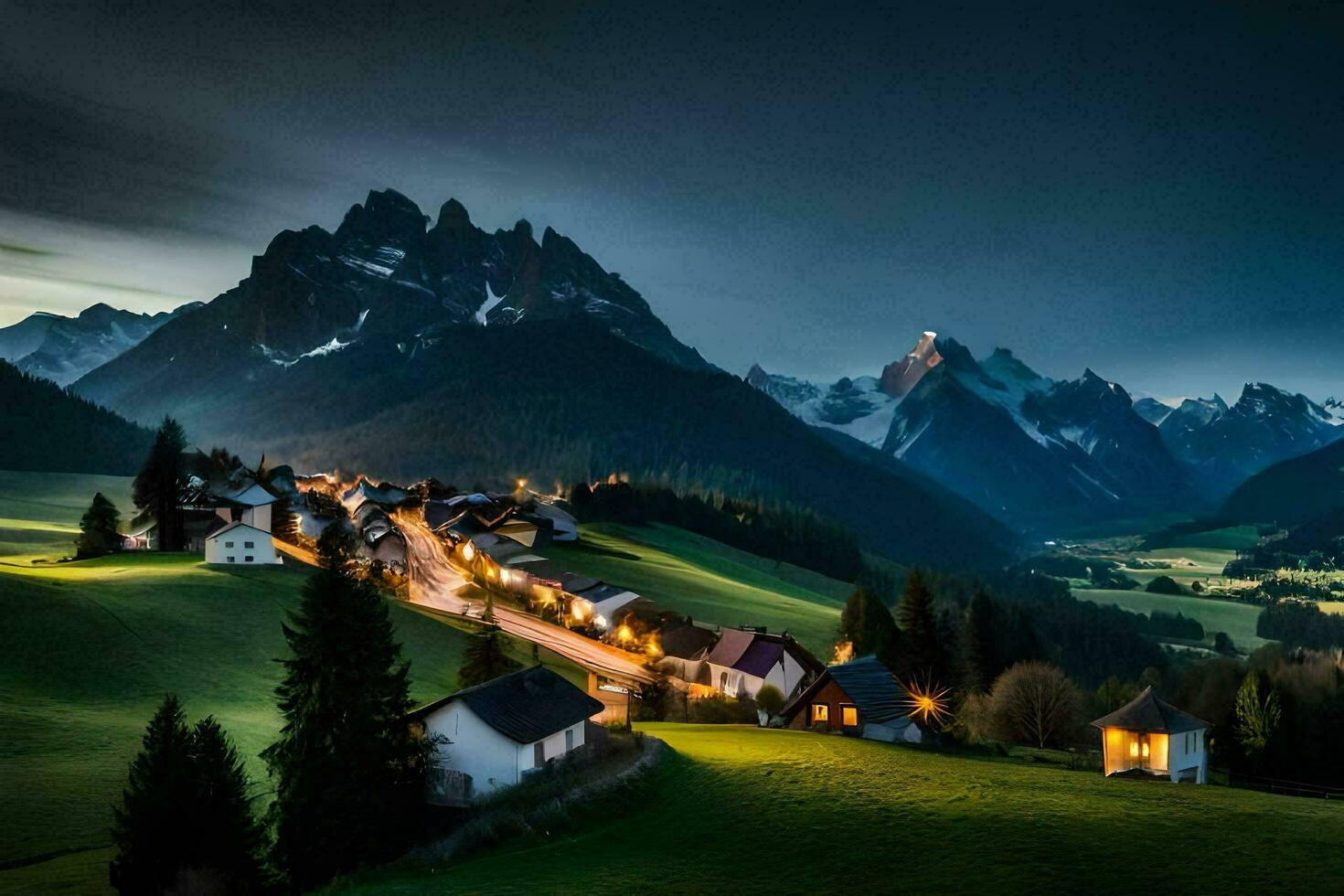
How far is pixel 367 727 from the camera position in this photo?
36031 mm

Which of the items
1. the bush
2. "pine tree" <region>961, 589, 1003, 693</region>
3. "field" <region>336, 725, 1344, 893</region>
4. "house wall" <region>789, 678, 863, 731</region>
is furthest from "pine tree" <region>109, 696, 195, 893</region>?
"pine tree" <region>961, 589, 1003, 693</region>

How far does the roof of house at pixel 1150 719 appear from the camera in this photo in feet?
158

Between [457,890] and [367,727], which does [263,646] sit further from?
[457,890]

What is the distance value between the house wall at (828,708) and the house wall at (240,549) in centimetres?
4799

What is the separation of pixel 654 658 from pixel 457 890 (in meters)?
60.1

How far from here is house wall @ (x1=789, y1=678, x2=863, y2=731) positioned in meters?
58.8

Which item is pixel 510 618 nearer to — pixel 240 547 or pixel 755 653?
pixel 240 547

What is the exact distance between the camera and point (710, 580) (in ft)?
436

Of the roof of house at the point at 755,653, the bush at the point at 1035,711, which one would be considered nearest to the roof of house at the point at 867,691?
the roof of house at the point at 755,653

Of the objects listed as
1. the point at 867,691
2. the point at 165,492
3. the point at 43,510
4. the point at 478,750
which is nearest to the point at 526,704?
the point at 478,750

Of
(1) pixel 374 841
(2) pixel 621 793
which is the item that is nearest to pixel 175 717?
(1) pixel 374 841

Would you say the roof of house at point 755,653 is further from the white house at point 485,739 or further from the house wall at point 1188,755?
the white house at point 485,739

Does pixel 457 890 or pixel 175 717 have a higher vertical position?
pixel 175 717

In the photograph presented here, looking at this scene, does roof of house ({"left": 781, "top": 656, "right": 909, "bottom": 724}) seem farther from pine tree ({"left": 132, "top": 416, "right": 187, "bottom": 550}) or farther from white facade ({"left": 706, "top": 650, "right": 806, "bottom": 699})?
pine tree ({"left": 132, "top": 416, "right": 187, "bottom": 550})
